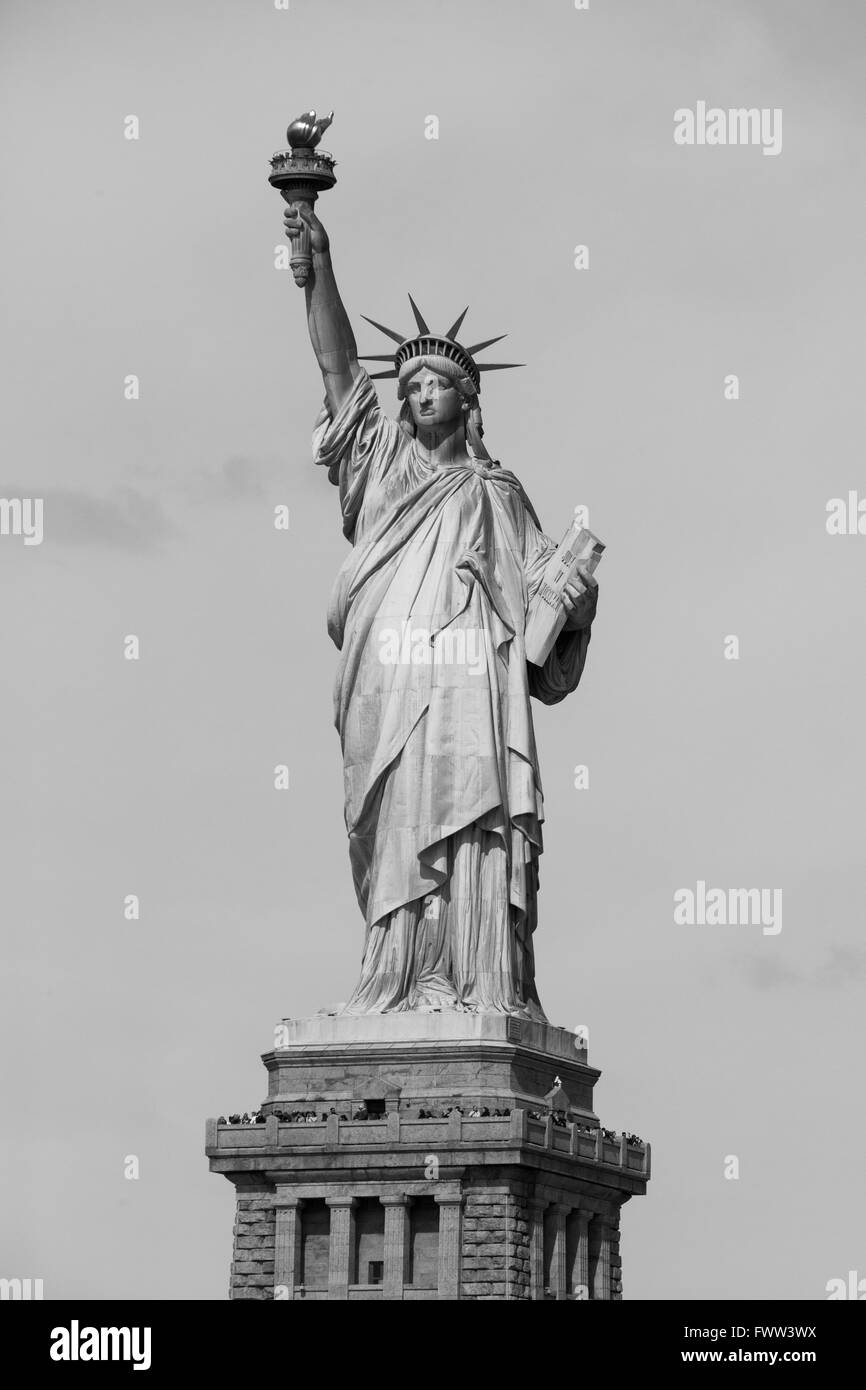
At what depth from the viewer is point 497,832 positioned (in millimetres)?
61188

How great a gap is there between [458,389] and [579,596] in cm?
332

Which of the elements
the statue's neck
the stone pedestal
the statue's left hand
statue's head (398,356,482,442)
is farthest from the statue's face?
the stone pedestal

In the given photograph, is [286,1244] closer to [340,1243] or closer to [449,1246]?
[340,1243]

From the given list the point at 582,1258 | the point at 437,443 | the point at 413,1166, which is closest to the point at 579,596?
the point at 437,443

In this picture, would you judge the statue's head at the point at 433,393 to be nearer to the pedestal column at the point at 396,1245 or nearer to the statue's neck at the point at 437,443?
the statue's neck at the point at 437,443

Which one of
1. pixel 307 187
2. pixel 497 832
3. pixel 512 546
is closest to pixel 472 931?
pixel 497 832

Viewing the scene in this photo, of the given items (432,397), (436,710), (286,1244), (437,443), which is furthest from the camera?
(437,443)

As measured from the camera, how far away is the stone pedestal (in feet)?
193

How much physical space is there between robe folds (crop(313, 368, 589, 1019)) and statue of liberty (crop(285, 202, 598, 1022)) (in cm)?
2

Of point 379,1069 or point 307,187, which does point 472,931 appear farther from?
point 307,187

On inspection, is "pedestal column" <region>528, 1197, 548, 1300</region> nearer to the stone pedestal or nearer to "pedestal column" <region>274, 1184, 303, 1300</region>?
the stone pedestal

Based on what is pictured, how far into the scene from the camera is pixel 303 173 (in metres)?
62.0
